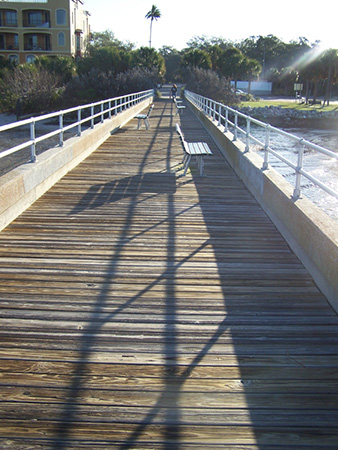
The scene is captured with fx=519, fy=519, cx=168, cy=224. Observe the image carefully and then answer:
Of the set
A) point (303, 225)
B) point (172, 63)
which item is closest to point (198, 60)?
point (172, 63)

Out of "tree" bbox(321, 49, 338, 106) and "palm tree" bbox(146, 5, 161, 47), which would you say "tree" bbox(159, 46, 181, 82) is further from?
"tree" bbox(321, 49, 338, 106)

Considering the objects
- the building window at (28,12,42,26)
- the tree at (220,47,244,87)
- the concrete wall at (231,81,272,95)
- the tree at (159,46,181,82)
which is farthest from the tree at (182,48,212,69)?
the tree at (159,46,181,82)

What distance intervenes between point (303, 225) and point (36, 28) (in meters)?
73.0

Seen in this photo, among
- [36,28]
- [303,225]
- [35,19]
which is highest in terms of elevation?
[35,19]

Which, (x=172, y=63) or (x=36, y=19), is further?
(x=172, y=63)

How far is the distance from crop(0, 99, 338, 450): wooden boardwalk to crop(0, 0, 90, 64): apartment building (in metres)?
69.8

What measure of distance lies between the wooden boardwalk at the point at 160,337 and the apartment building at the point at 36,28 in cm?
6980

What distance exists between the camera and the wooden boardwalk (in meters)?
3.02

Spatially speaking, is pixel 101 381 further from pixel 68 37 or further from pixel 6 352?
pixel 68 37

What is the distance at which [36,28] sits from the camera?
232ft

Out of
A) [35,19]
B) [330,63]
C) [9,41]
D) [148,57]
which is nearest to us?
[35,19]

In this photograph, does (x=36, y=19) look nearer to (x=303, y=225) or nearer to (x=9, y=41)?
(x=9, y=41)

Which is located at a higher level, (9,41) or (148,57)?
(9,41)

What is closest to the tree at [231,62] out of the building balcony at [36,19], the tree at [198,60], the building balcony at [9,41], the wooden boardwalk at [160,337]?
the tree at [198,60]
